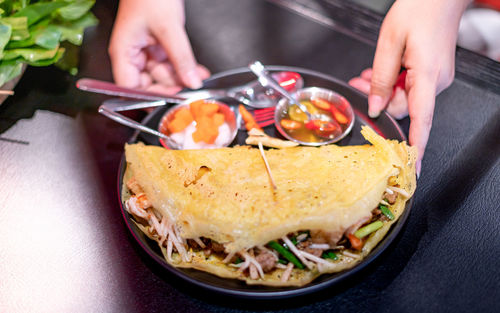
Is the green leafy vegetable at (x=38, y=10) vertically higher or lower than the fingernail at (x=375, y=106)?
higher

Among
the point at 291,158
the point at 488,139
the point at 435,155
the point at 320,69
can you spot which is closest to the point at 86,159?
the point at 291,158

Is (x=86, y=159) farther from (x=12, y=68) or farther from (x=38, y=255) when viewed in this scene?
(x=12, y=68)

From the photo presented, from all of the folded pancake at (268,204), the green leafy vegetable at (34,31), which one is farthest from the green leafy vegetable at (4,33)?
the folded pancake at (268,204)

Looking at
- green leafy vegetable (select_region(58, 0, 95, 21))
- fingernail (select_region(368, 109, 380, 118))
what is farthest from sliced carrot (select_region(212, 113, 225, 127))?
green leafy vegetable (select_region(58, 0, 95, 21))

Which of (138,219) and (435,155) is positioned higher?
(435,155)

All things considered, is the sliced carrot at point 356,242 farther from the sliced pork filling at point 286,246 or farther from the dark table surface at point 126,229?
the dark table surface at point 126,229
